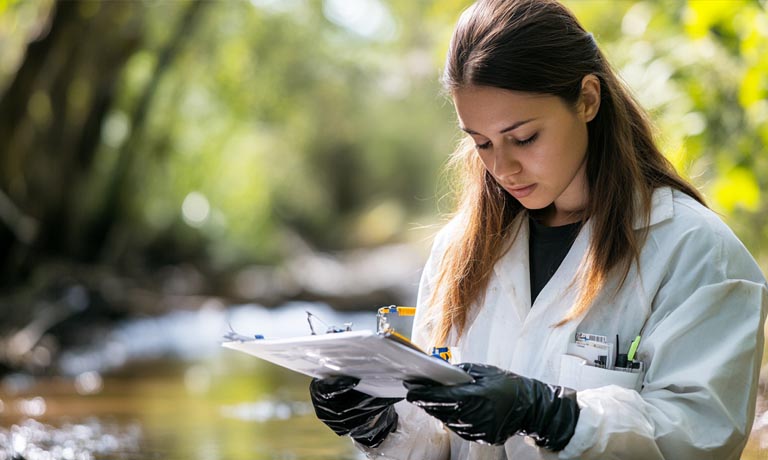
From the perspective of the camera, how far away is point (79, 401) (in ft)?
21.9

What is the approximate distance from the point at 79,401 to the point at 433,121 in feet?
64.0

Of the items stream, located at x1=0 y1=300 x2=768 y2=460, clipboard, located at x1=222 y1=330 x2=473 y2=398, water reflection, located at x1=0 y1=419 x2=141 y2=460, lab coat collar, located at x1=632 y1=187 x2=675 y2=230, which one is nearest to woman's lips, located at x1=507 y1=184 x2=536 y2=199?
lab coat collar, located at x1=632 y1=187 x2=675 y2=230

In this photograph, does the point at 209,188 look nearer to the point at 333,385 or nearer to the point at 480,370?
the point at 333,385

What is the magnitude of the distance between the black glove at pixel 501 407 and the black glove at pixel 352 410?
0.75 feet

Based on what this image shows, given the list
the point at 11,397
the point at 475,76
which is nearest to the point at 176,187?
the point at 11,397

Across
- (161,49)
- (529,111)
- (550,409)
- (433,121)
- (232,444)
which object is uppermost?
(433,121)

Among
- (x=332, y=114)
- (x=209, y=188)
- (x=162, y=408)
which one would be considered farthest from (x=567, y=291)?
(x=332, y=114)

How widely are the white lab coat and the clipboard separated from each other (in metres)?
0.26

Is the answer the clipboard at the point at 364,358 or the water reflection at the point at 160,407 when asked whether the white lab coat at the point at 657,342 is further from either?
the water reflection at the point at 160,407

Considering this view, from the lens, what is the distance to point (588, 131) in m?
2.43

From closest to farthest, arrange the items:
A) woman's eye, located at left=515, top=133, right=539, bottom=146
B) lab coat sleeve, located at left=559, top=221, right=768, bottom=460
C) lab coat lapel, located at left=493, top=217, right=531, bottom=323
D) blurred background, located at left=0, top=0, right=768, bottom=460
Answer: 1. lab coat sleeve, located at left=559, top=221, right=768, bottom=460
2. woman's eye, located at left=515, top=133, right=539, bottom=146
3. lab coat lapel, located at left=493, top=217, right=531, bottom=323
4. blurred background, located at left=0, top=0, right=768, bottom=460

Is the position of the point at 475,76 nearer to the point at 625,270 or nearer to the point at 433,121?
the point at 625,270

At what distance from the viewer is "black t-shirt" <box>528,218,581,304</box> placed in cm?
247

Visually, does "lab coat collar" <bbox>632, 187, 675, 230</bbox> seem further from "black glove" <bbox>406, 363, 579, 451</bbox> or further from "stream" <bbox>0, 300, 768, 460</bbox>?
"stream" <bbox>0, 300, 768, 460</bbox>
